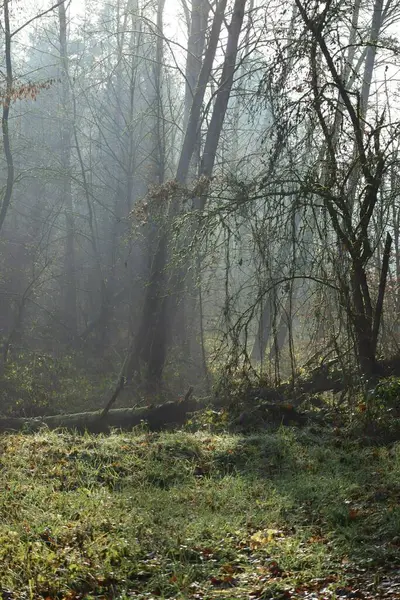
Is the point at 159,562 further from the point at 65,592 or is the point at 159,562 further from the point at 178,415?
the point at 178,415

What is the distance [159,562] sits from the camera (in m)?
5.93

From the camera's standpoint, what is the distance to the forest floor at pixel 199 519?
219 inches

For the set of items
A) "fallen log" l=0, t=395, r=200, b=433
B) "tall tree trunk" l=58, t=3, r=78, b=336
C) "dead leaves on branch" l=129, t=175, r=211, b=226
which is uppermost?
"tall tree trunk" l=58, t=3, r=78, b=336

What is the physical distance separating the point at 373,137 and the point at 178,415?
5057mm

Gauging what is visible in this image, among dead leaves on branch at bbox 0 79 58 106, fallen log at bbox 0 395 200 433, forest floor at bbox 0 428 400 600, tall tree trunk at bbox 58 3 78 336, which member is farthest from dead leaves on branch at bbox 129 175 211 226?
tall tree trunk at bbox 58 3 78 336

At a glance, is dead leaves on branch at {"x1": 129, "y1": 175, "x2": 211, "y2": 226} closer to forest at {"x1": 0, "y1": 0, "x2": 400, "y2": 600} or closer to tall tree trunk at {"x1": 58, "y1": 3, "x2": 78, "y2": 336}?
forest at {"x1": 0, "y1": 0, "x2": 400, "y2": 600}

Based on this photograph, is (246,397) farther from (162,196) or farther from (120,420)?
(162,196)

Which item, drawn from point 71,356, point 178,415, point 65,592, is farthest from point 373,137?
point 71,356

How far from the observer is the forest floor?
5562 millimetres

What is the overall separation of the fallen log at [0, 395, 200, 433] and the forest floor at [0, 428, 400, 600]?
8.48 ft

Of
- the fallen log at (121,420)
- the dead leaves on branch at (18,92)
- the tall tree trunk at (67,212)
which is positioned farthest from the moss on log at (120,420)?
the tall tree trunk at (67,212)

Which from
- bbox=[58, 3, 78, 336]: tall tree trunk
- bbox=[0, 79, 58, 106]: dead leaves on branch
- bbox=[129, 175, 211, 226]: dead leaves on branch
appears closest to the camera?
bbox=[129, 175, 211, 226]: dead leaves on branch

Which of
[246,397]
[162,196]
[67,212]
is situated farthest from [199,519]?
[67,212]

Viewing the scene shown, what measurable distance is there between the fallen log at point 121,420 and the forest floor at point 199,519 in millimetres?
2586
